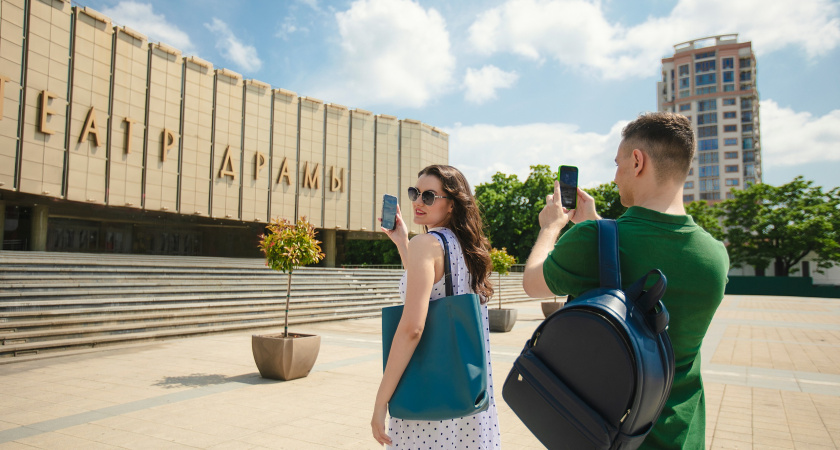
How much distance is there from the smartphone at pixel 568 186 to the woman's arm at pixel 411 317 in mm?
536

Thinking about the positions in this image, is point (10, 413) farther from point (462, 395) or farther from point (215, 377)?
point (462, 395)

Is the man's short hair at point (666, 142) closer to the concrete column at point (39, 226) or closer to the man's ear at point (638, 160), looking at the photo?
the man's ear at point (638, 160)

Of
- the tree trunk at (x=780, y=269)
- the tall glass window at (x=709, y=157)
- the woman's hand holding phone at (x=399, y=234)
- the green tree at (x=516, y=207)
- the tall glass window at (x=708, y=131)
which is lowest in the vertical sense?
the tree trunk at (x=780, y=269)

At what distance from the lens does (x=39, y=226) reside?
84.4 ft

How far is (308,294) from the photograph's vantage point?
1945cm

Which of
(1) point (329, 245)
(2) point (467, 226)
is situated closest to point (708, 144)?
(1) point (329, 245)

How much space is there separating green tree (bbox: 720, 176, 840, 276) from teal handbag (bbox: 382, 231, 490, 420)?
5765 centimetres

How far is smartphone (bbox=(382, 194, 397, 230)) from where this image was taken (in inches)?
102

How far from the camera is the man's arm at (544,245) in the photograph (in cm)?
166

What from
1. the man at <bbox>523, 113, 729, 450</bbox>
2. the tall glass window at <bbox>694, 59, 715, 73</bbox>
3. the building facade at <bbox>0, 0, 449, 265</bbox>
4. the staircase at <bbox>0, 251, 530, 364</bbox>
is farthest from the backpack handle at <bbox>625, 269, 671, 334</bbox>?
the tall glass window at <bbox>694, 59, 715, 73</bbox>

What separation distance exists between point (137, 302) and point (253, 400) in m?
8.69

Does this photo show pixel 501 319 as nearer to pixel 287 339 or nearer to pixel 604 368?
pixel 287 339

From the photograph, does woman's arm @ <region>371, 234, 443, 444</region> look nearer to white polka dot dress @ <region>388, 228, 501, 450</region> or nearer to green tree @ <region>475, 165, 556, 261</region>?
white polka dot dress @ <region>388, 228, 501, 450</region>

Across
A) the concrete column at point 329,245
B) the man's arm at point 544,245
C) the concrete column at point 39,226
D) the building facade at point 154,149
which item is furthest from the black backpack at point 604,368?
the concrete column at point 329,245
